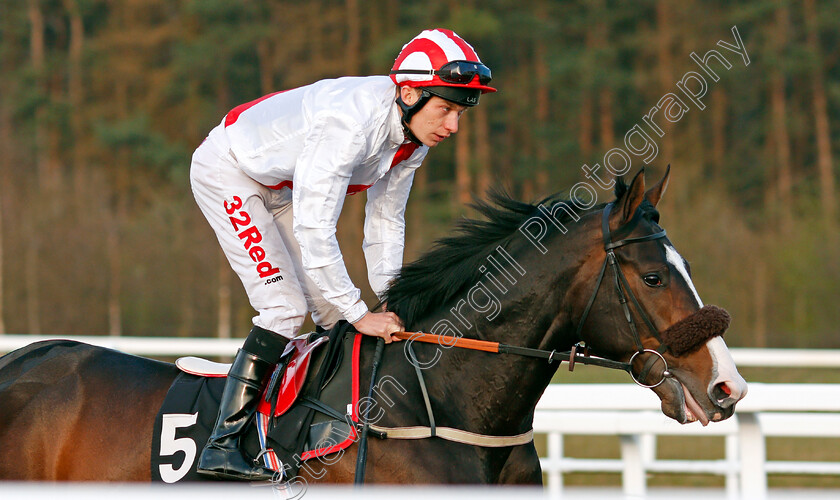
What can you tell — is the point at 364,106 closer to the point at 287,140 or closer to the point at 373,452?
the point at 287,140

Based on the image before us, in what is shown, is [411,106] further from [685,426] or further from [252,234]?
[685,426]

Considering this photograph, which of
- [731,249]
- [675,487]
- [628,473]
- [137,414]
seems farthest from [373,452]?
[731,249]

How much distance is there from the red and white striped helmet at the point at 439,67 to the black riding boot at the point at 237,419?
963mm

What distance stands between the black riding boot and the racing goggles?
0.99 meters

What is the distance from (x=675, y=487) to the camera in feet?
22.9

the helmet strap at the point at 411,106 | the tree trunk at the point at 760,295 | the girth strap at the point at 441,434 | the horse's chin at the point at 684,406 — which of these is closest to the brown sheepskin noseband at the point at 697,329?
the horse's chin at the point at 684,406

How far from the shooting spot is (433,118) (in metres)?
3.20

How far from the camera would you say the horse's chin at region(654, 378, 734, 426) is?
2.73 m

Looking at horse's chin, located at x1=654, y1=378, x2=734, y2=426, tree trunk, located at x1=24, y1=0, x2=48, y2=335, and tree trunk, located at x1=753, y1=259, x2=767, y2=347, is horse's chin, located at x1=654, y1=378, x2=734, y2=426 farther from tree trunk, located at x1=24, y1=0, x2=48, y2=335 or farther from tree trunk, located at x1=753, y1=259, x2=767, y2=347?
tree trunk, located at x1=24, y1=0, x2=48, y2=335

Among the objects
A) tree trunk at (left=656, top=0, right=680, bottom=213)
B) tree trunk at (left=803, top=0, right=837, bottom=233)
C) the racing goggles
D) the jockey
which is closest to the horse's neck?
the jockey

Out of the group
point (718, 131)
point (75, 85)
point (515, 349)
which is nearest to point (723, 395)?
point (515, 349)

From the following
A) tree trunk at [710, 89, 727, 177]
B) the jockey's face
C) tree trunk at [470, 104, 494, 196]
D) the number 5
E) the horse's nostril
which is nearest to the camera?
the horse's nostril

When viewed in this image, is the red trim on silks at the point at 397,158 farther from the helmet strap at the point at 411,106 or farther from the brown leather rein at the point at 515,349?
the brown leather rein at the point at 515,349

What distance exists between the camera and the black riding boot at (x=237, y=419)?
295 cm
